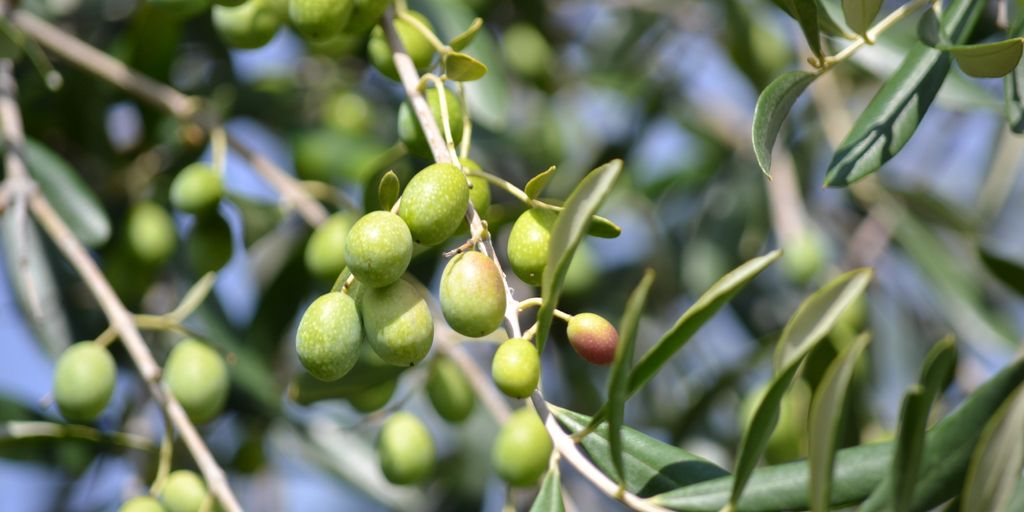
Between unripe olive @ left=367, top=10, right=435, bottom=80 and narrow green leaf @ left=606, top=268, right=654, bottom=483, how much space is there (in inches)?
17.3

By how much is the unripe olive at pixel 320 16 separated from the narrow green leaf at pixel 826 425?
21.9 inches

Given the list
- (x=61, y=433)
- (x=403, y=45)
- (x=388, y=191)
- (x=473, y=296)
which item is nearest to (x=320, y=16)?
(x=403, y=45)

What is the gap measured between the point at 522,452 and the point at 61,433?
58cm

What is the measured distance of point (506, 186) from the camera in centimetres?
87

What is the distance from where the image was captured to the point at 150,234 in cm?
160

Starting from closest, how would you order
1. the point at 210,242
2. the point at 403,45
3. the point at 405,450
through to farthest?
the point at 403,45 < the point at 405,450 < the point at 210,242

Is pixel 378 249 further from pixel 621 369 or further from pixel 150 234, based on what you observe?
pixel 150 234

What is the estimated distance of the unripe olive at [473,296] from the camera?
802 mm

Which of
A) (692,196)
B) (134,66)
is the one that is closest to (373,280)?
(134,66)

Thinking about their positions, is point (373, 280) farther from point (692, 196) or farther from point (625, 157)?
point (692, 196)

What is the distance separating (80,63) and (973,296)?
4.56 ft

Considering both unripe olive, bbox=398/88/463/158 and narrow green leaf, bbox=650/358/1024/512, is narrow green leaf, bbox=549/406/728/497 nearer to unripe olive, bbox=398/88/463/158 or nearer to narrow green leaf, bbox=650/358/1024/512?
narrow green leaf, bbox=650/358/1024/512

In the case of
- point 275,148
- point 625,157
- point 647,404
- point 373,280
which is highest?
point 373,280

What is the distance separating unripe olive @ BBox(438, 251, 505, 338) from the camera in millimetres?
802
